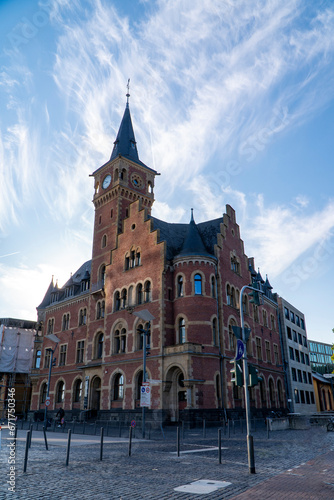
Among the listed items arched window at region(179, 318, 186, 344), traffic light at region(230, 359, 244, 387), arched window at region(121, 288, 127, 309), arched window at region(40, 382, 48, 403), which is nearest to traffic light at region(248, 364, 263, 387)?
traffic light at region(230, 359, 244, 387)

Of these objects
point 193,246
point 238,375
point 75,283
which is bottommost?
point 238,375

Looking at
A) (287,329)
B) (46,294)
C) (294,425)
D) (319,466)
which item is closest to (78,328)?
(46,294)

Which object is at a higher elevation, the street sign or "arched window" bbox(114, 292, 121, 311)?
"arched window" bbox(114, 292, 121, 311)

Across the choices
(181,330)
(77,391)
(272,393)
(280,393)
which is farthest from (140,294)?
(280,393)

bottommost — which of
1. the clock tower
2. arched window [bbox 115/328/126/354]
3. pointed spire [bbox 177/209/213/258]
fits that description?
arched window [bbox 115/328/126/354]

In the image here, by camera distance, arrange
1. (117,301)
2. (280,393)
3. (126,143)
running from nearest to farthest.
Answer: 1. (117,301)
2. (280,393)
3. (126,143)

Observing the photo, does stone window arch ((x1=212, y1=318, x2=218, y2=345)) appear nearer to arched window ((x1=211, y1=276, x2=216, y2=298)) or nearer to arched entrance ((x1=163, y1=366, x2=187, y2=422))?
arched window ((x1=211, y1=276, x2=216, y2=298))

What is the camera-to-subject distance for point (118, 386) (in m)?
36.2

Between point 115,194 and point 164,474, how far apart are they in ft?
124

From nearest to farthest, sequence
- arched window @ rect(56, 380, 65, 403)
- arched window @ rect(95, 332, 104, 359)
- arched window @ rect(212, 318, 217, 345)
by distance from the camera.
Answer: arched window @ rect(212, 318, 217, 345) < arched window @ rect(95, 332, 104, 359) < arched window @ rect(56, 380, 65, 403)

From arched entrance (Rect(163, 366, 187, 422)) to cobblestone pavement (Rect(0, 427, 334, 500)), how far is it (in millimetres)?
14175

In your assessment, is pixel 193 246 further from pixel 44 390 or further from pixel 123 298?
pixel 44 390

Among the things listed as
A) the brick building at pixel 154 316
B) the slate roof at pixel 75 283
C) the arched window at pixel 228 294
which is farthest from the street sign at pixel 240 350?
the slate roof at pixel 75 283

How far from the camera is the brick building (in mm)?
31562
